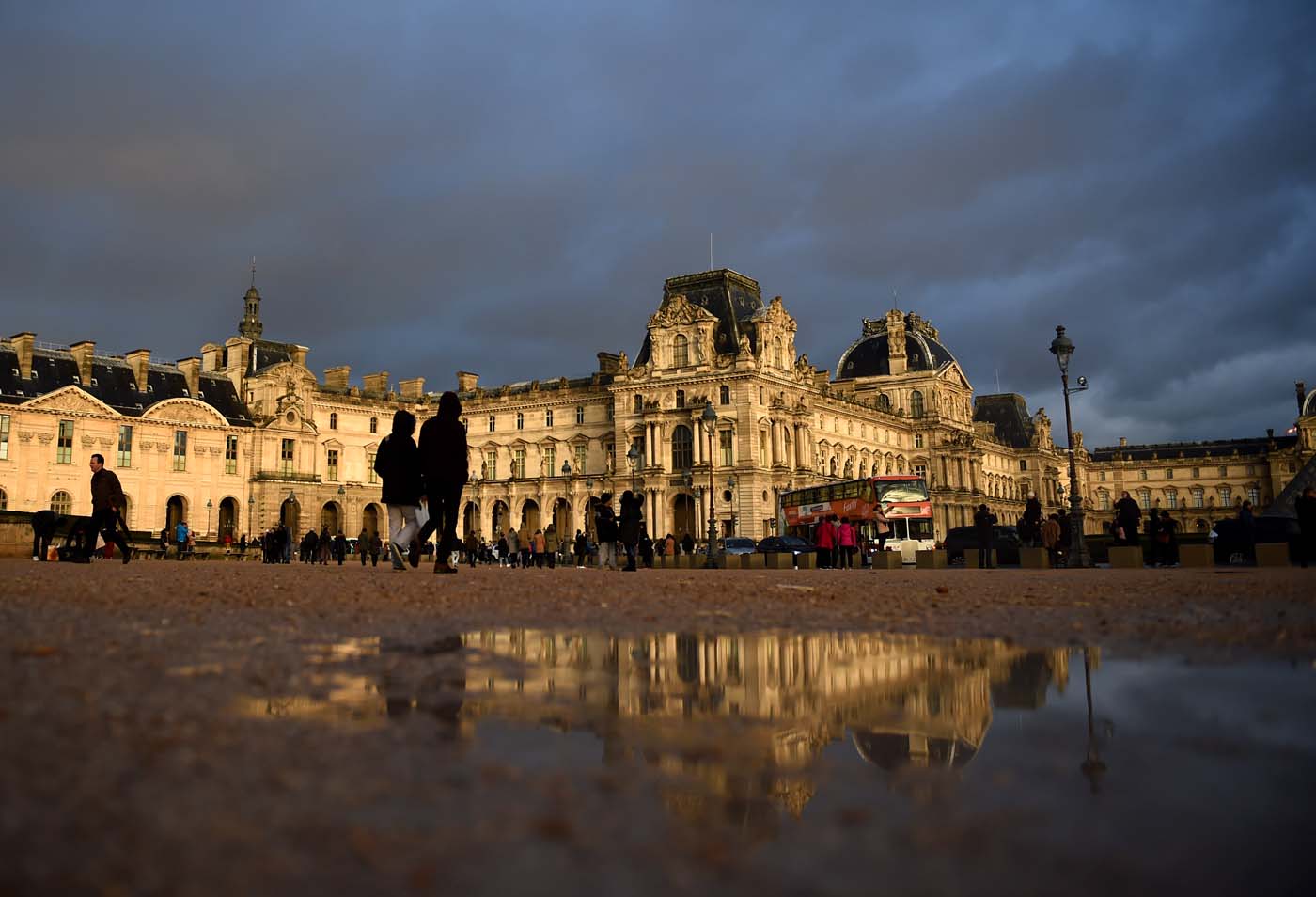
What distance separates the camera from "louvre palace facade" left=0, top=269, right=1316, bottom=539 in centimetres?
5991

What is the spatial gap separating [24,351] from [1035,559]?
194ft

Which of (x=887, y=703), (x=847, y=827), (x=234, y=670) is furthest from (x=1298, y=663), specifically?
(x=234, y=670)

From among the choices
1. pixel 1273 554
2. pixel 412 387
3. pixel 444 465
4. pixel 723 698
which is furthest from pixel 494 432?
pixel 723 698

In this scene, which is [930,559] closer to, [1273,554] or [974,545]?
[974,545]

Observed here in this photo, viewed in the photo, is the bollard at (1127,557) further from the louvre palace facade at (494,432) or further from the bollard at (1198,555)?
the louvre palace facade at (494,432)

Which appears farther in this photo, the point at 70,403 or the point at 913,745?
the point at 70,403

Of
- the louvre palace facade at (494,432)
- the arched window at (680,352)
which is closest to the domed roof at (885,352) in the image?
the louvre palace facade at (494,432)

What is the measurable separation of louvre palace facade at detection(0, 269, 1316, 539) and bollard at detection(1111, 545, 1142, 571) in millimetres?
28723

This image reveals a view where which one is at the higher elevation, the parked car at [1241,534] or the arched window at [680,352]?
the arched window at [680,352]

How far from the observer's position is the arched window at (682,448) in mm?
63281

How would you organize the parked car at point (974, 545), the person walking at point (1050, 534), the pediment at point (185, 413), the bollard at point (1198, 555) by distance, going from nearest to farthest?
the bollard at point (1198, 555), the person walking at point (1050, 534), the parked car at point (974, 545), the pediment at point (185, 413)

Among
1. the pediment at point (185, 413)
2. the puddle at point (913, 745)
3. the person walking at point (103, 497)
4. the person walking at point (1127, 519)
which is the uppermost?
the pediment at point (185, 413)

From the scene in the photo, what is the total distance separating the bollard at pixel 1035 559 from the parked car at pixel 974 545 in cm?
634

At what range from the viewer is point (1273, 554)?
21938 mm
